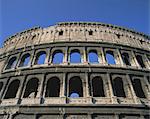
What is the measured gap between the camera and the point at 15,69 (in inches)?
548

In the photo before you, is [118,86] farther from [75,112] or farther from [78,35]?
[78,35]

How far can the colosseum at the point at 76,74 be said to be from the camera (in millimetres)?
11173

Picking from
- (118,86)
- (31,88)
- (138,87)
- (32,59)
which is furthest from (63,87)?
(138,87)

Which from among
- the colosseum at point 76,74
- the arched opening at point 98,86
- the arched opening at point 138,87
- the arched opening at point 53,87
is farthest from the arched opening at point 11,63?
the arched opening at point 138,87

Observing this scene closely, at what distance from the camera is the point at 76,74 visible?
1292 cm

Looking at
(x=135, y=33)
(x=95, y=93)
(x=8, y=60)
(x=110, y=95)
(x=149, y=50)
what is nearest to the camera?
(x=110, y=95)

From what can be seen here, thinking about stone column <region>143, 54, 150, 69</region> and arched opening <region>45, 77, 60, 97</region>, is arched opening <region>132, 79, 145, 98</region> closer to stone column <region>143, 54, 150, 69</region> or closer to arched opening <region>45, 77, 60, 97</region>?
stone column <region>143, 54, 150, 69</region>

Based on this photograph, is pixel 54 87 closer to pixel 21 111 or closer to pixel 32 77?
pixel 32 77

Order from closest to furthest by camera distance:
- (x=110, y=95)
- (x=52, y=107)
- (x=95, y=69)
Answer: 1. (x=52, y=107)
2. (x=110, y=95)
3. (x=95, y=69)

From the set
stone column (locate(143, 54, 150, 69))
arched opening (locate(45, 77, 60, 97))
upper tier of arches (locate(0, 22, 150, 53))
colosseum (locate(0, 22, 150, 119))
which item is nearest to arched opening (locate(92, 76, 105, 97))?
colosseum (locate(0, 22, 150, 119))

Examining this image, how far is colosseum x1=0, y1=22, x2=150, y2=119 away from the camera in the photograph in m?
11.2

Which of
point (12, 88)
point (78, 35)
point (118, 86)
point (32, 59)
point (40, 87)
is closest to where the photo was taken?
point (40, 87)

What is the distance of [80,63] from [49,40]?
362cm

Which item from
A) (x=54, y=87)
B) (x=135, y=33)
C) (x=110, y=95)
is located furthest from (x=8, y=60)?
(x=135, y=33)
